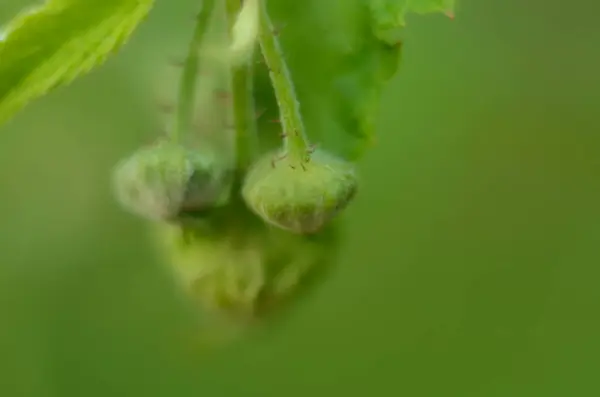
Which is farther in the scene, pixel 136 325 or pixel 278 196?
pixel 136 325

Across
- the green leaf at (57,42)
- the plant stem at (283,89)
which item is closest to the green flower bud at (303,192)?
the plant stem at (283,89)

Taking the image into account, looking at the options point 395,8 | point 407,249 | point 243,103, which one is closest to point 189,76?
point 243,103

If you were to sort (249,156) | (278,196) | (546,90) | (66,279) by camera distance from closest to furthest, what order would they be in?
(278,196), (249,156), (546,90), (66,279)

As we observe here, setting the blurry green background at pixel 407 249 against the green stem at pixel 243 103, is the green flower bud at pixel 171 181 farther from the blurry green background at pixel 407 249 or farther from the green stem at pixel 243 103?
the blurry green background at pixel 407 249

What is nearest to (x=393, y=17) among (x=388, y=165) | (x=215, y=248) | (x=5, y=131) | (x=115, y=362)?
(x=215, y=248)

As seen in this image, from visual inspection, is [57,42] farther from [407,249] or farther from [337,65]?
[407,249]

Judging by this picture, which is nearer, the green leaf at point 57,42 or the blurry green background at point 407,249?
the green leaf at point 57,42

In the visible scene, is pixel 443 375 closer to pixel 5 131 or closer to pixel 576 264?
pixel 576 264
